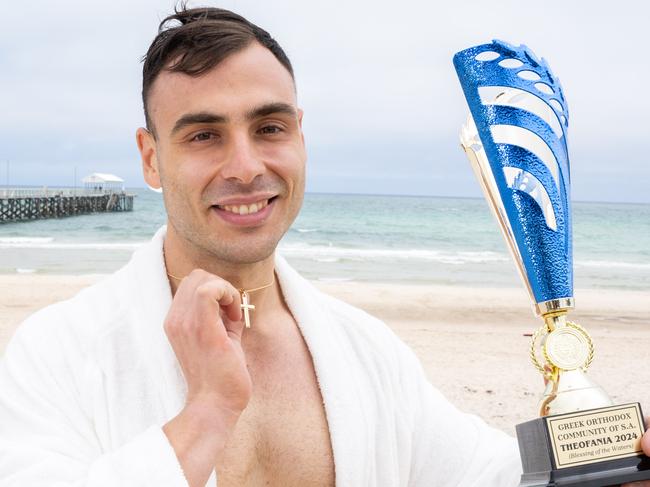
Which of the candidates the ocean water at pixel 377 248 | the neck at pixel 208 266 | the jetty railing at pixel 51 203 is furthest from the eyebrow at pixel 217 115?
the jetty railing at pixel 51 203

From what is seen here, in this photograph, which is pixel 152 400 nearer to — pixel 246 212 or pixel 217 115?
pixel 246 212

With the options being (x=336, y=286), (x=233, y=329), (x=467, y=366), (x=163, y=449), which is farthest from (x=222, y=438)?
(x=336, y=286)

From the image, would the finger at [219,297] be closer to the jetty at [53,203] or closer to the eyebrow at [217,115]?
the eyebrow at [217,115]

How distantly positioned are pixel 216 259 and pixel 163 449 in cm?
83

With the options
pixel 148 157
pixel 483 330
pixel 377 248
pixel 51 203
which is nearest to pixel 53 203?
pixel 51 203

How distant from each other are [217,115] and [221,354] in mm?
707

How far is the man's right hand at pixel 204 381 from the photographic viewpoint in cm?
150

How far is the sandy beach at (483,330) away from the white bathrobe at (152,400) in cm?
480

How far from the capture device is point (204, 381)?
4.98 ft

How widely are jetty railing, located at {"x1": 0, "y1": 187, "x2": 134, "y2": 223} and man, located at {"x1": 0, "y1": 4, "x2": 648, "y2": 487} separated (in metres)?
38.4

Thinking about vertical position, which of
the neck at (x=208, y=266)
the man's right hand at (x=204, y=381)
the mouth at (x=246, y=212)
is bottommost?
the man's right hand at (x=204, y=381)

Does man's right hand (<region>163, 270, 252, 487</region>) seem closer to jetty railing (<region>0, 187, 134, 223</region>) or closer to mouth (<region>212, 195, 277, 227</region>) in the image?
mouth (<region>212, 195, 277, 227</region>)

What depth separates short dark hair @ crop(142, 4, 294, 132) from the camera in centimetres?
202

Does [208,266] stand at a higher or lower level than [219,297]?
higher
